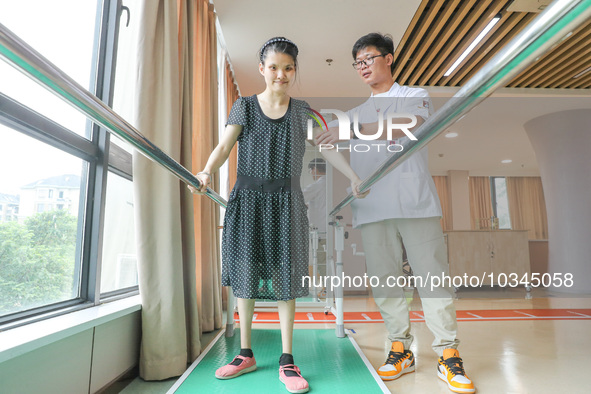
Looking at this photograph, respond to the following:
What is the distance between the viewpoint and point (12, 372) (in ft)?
3.22

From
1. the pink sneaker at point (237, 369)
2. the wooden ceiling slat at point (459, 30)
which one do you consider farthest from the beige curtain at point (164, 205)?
the wooden ceiling slat at point (459, 30)

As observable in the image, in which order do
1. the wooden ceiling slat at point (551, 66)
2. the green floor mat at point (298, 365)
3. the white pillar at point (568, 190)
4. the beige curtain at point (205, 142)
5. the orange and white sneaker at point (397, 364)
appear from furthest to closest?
the white pillar at point (568, 190)
the wooden ceiling slat at point (551, 66)
the beige curtain at point (205, 142)
the orange and white sneaker at point (397, 364)
the green floor mat at point (298, 365)

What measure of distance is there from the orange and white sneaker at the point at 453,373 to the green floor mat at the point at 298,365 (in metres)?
0.31

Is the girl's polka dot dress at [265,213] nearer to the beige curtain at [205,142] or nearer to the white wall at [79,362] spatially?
the white wall at [79,362]

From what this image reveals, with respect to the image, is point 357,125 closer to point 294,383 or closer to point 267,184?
point 267,184

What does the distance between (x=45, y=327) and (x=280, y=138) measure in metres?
1.01

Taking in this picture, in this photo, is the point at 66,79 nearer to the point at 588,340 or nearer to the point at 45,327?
the point at 45,327

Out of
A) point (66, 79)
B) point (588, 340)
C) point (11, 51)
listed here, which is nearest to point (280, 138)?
point (66, 79)

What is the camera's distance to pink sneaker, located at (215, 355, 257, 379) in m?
1.42

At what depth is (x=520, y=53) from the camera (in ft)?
1.95

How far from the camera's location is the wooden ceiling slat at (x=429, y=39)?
331 centimetres

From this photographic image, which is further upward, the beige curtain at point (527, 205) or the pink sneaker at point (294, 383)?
the beige curtain at point (527, 205)

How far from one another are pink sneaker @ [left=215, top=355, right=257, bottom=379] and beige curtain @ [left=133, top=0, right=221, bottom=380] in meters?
0.33

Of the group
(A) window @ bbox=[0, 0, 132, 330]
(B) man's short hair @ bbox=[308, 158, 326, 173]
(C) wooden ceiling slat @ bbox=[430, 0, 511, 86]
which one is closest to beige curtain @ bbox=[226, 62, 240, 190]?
(B) man's short hair @ bbox=[308, 158, 326, 173]
